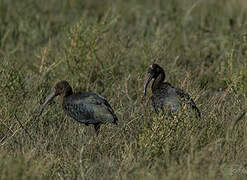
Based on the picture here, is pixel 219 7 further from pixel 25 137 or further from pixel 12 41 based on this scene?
pixel 25 137

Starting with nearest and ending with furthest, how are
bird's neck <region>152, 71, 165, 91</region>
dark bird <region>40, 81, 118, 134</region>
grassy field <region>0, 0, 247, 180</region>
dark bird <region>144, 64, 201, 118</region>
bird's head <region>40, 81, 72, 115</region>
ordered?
1. grassy field <region>0, 0, 247, 180</region>
2. dark bird <region>40, 81, 118, 134</region>
3. dark bird <region>144, 64, 201, 118</region>
4. bird's head <region>40, 81, 72, 115</region>
5. bird's neck <region>152, 71, 165, 91</region>

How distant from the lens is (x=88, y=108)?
21.8 ft

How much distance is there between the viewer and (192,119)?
19.0ft

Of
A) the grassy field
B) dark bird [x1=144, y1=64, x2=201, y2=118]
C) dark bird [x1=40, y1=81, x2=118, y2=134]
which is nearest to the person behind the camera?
the grassy field

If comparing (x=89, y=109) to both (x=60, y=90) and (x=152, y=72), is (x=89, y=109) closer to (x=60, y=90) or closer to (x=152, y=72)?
(x=60, y=90)

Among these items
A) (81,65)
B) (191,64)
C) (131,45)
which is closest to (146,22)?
(131,45)

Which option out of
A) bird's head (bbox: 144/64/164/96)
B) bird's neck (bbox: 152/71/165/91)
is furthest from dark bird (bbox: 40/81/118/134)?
bird's neck (bbox: 152/71/165/91)

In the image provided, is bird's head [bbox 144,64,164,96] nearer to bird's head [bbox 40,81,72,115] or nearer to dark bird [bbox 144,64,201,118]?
dark bird [bbox 144,64,201,118]

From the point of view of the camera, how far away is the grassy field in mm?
5207

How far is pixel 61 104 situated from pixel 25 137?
3.94 ft

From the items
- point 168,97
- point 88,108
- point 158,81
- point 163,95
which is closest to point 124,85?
point 158,81

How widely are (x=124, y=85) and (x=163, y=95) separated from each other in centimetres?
90

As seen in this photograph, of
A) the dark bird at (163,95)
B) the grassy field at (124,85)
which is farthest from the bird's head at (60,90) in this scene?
the dark bird at (163,95)

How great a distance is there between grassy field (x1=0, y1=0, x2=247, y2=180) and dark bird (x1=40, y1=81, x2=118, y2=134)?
0.11m
